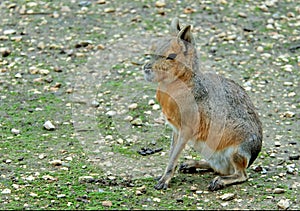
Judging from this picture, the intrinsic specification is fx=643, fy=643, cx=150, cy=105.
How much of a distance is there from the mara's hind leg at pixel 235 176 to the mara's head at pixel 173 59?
74cm

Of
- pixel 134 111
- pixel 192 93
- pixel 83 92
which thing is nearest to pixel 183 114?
pixel 192 93

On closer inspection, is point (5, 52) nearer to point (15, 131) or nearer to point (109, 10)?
point (109, 10)

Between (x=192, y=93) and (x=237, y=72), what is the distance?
7.19 feet

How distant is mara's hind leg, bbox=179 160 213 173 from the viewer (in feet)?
16.5

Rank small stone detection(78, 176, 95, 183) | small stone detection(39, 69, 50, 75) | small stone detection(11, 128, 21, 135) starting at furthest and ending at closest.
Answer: small stone detection(39, 69, 50, 75) → small stone detection(11, 128, 21, 135) → small stone detection(78, 176, 95, 183)

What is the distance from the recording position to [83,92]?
6.48 metres

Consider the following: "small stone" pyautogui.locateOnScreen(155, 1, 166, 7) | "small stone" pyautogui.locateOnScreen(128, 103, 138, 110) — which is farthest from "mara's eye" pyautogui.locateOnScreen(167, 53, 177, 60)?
"small stone" pyautogui.locateOnScreen(155, 1, 166, 7)

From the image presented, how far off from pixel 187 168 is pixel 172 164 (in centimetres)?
28

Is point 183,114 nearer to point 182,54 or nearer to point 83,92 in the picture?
point 182,54

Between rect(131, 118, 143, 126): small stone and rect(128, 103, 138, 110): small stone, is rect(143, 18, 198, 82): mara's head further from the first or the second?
rect(128, 103, 138, 110): small stone

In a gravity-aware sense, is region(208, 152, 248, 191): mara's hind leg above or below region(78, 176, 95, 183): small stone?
above

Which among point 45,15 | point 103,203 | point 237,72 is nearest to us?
point 103,203

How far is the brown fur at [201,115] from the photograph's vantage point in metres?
4.64

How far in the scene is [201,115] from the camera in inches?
188
